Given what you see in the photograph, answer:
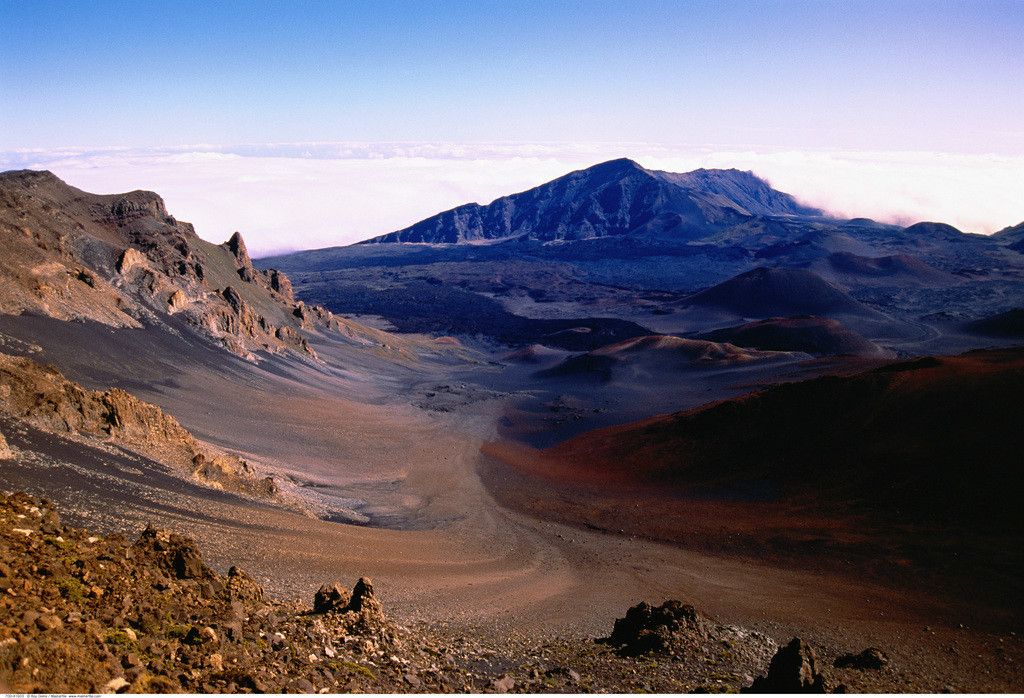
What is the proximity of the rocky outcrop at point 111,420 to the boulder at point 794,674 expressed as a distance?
60.6 feet

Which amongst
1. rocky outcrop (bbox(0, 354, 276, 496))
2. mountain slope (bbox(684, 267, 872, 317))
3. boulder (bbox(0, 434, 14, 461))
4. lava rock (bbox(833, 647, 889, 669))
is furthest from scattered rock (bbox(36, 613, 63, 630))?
mountain slope (bbox(684, 267, 872, 317))

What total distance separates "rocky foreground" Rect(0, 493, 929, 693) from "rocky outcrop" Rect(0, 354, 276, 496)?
33.9ft

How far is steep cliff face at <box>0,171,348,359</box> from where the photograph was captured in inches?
1405

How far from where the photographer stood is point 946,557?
71.6 ft

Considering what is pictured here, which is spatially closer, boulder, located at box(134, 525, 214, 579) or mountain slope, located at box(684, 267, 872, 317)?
boulder, located at box(134, 525, 214, 579)

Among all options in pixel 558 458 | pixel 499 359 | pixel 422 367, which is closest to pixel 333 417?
pixel 558 458

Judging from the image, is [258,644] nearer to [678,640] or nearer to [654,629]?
[654,629]

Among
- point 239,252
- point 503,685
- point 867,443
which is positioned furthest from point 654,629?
point 239,252

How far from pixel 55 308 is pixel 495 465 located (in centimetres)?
2363

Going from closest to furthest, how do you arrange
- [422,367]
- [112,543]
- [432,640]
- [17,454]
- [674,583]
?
1. [112,543]
2. [432,640]
3. [17,454]
4. [674,583]
5. [422,367]

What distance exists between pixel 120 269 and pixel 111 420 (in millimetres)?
25442

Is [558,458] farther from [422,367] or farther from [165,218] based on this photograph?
[165,218]

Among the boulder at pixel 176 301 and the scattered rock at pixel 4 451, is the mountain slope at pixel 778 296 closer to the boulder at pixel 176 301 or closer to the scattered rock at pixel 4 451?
the boulder at pixel 176 301

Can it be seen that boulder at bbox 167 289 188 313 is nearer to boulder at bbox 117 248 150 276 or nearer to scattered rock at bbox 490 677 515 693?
boulder at bbox 117 248 150 276
